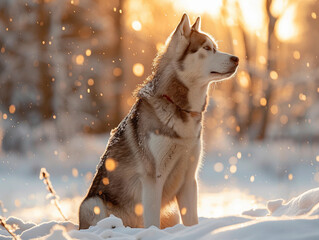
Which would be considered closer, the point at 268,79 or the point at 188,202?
the point at 188,202

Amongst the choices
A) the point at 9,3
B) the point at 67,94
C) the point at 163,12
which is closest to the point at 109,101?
the point at 67,94

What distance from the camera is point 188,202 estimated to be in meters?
3.72

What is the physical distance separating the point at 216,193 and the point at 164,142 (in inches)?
178

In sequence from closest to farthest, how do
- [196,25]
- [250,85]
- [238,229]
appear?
[238,229]
[196,25]
[250,85]

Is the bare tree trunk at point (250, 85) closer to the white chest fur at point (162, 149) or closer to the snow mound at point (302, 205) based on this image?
the snow mound at point (302, 205)

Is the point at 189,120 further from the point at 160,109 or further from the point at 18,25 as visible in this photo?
the point at 18,25

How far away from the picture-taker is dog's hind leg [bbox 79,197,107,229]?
3572 mm

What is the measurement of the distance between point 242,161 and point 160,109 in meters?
7.41

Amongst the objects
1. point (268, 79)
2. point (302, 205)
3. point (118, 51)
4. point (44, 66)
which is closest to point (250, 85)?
point (268, 79)

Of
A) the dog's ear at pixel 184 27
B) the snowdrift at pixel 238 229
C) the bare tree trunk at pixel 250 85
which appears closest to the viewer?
the snowdrift at pixel 238 229

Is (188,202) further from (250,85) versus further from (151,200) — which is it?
(250,85)

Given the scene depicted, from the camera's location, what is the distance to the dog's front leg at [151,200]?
3.43 m

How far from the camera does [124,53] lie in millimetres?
14023

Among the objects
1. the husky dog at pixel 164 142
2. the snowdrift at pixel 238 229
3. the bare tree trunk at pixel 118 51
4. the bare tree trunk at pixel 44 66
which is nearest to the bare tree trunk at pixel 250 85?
the bare tree trunk at pixel 118 51
